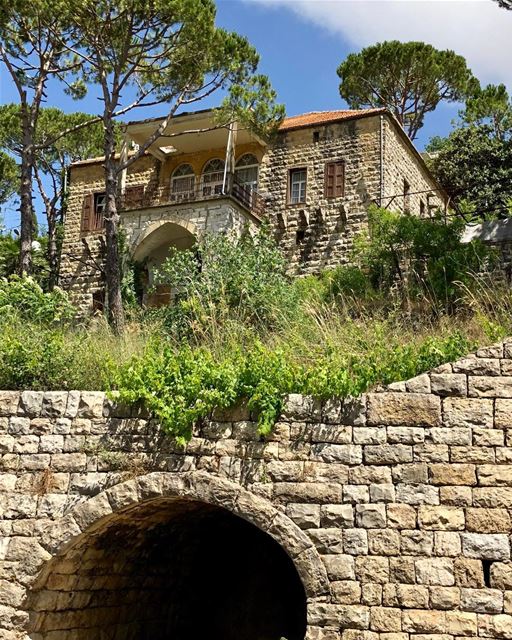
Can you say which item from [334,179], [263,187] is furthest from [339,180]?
[263,187]

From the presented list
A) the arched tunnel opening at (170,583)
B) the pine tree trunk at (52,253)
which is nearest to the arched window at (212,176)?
the pine tree trunk at (52,253)

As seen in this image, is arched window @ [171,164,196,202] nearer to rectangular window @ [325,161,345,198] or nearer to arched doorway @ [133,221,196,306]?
arched doorway @ [133,221,196,306]

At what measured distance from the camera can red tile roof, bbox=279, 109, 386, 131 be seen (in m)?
21.3

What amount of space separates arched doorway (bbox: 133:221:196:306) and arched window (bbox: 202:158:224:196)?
1586 mm

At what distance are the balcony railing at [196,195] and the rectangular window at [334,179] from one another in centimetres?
207

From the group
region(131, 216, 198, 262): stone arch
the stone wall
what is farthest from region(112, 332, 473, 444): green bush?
region(131, 216, 198, 262): stone arch

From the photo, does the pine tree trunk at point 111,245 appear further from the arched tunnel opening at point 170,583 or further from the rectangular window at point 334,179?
the arched tunnel opening at point 170,583

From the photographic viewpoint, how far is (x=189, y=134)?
2231cm

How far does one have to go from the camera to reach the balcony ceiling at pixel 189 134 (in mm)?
21828

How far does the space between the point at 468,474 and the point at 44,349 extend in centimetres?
536

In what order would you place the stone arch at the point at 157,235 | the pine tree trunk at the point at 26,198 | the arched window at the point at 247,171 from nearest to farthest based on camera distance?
the pine tree trunk at the point at 26,198 → the stone arch at the point at 157,235 → the arched window at the point at 247,171

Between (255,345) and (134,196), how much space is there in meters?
16.1

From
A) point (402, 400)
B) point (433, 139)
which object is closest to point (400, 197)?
point (433, 139)

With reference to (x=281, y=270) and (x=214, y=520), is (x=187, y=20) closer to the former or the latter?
(x=281, y=270)
